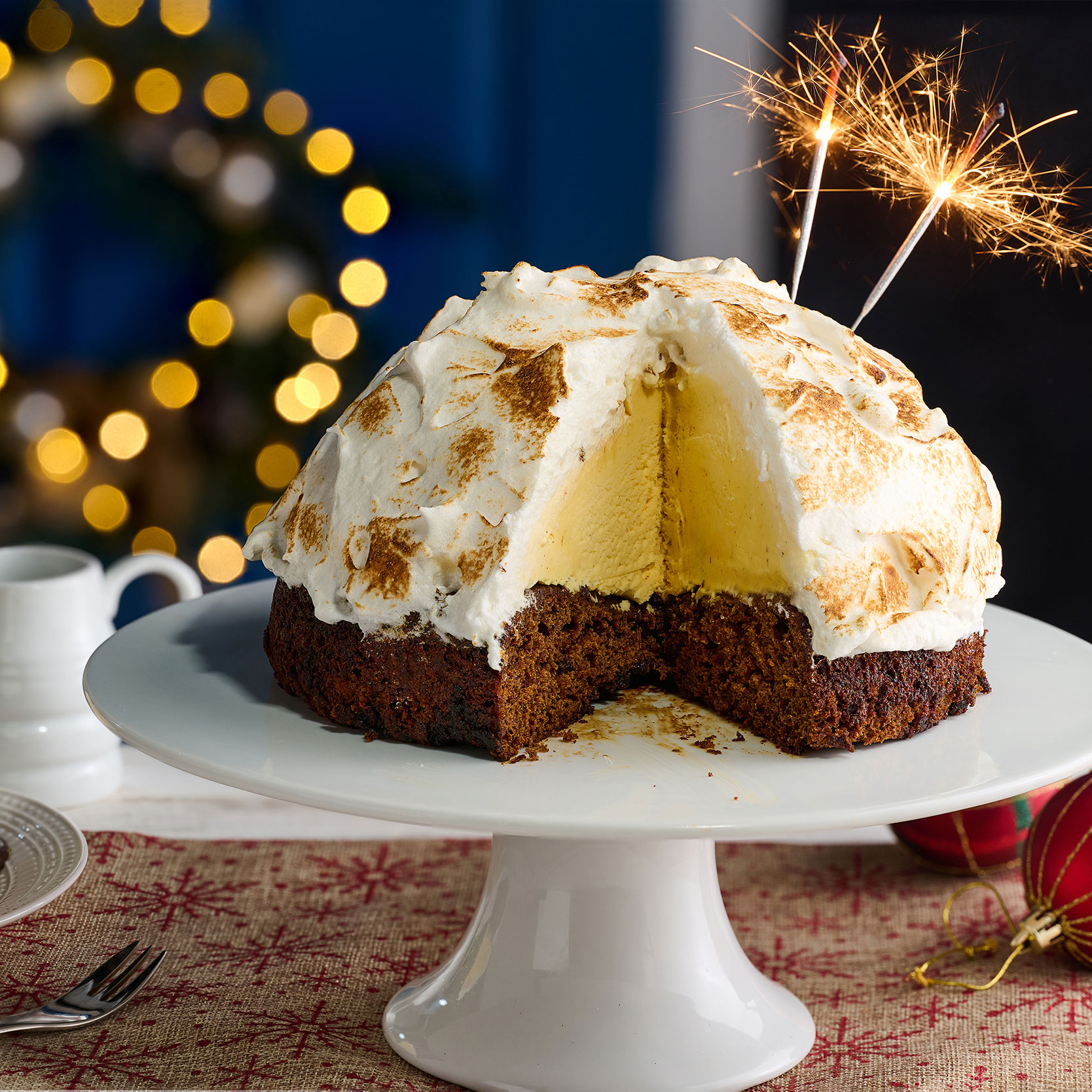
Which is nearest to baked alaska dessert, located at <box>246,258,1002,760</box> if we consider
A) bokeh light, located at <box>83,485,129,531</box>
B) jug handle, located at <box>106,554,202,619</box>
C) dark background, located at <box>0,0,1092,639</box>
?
jug handle, located at <box>106,554,202,619</box>

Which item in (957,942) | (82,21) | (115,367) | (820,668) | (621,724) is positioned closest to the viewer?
(820,668)

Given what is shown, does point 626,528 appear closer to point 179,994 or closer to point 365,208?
point 179,994

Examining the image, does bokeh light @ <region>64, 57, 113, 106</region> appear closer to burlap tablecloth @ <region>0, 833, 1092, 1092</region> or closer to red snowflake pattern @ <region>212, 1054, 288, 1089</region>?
burlap tablecloth @ <region>0, 833, 1092, 1092</region>

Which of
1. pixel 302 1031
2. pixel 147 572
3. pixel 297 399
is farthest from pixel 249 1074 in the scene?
pixel 297 399

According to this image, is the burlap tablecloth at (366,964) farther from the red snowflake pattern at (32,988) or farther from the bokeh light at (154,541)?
the bokeh light at (154,541)

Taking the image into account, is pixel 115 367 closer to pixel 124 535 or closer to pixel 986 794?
pixel 124 535

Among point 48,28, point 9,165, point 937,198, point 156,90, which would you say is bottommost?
point 9,165

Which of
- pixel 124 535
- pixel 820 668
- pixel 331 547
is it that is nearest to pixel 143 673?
pixel 331 547

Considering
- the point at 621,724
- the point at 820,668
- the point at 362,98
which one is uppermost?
the point at 362,98
